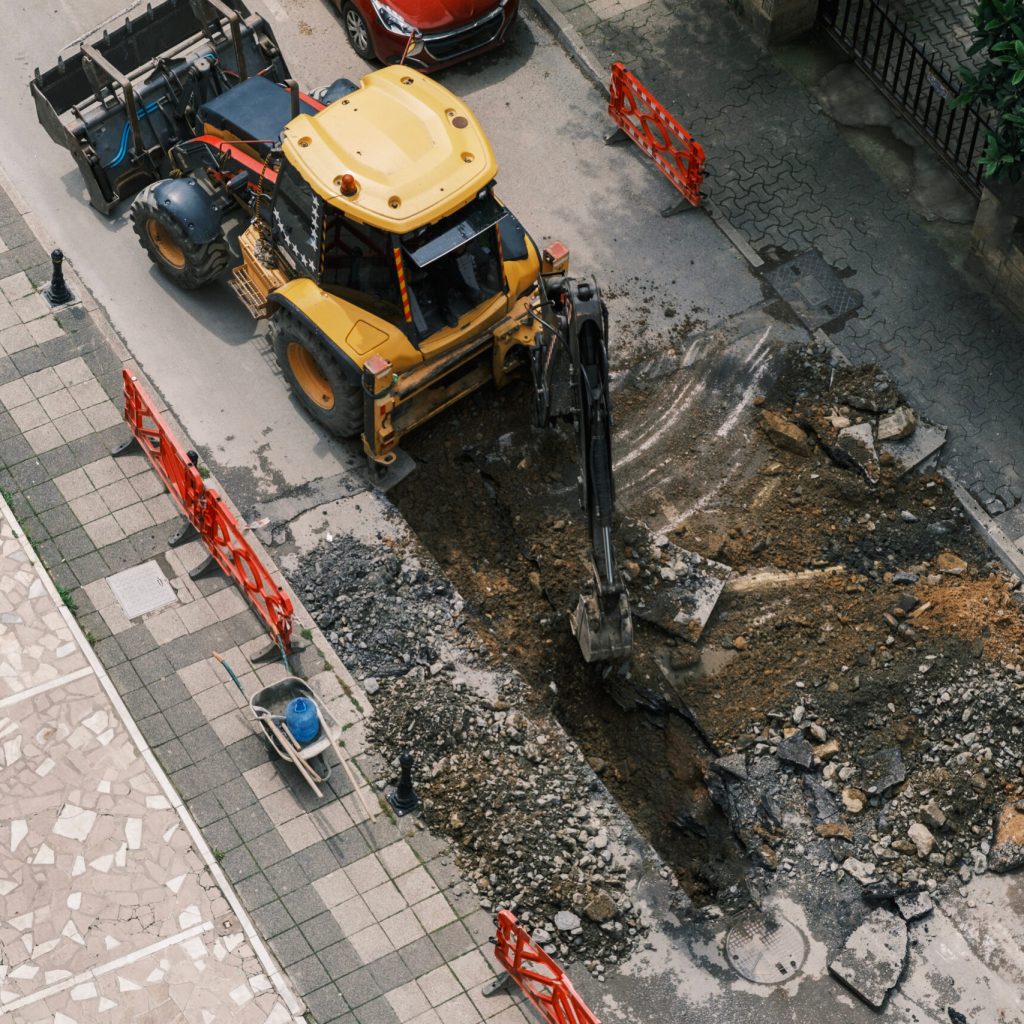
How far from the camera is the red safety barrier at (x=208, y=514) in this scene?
1633cm

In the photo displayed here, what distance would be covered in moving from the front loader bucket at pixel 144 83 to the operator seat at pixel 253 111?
0.47m

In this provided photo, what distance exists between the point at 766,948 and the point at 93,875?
5658 mm

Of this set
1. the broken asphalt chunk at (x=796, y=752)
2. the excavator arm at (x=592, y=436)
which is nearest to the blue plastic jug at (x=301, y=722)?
the excavator arm at (x=592, y=436)

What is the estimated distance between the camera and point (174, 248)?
62.1 feet

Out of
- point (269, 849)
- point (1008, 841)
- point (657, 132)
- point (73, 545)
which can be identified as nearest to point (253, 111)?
point (657, 132)

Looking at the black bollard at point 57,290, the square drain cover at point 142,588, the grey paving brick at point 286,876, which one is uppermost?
the black bollard at point 57,290

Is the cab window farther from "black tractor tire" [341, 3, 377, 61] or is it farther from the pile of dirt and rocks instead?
"black tractor tire" [341, 3, 377, 61]

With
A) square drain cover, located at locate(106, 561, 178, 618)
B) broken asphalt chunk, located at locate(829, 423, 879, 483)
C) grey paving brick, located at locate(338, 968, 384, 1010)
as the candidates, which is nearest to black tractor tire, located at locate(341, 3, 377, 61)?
square drain cover, located at locate(106, 561, 178, 618)

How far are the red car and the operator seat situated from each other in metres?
1.97

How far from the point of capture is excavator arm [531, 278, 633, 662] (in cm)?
1478

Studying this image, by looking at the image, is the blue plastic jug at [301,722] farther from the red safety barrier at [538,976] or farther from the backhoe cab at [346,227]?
the backhoe cab at [346,227]

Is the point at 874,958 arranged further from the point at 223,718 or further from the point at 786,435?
the point at 223,718

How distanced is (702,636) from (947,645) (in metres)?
2.20

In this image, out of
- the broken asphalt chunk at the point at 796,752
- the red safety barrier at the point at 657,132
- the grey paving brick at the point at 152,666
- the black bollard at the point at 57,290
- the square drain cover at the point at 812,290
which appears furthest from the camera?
Answer: the red safety barrier at the point at 657,132
